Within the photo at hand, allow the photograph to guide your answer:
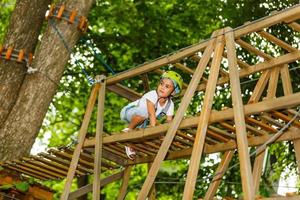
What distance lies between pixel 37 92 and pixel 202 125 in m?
3.68

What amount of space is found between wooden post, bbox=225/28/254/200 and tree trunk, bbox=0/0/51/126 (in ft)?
13.3

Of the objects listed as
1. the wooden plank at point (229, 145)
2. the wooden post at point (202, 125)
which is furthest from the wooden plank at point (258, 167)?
the wooden post at point (202, 125)

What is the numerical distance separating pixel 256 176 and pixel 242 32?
2.01m

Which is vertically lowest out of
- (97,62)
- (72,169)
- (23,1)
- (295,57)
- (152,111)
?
(72,169)

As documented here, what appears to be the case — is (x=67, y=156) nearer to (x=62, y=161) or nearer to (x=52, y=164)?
(x=62, y=161)

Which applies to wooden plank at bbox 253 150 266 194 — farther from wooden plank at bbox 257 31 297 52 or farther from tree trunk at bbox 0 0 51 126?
tree trunk at bbox 0 0 51 126

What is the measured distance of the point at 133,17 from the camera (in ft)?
Answer: 49.0

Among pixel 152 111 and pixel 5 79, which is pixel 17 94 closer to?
pixel 5 79

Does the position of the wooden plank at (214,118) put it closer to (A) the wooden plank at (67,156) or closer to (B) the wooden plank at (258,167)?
(A) the wooden plank at (67,156)

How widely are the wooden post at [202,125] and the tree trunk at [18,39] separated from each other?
3888mm

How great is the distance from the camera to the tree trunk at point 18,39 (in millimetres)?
8375

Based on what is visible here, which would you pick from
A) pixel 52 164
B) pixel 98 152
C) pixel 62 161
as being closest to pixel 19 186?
pixel 52 164

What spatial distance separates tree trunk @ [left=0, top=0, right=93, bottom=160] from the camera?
8.12m

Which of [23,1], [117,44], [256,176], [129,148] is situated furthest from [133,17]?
[256,176]
